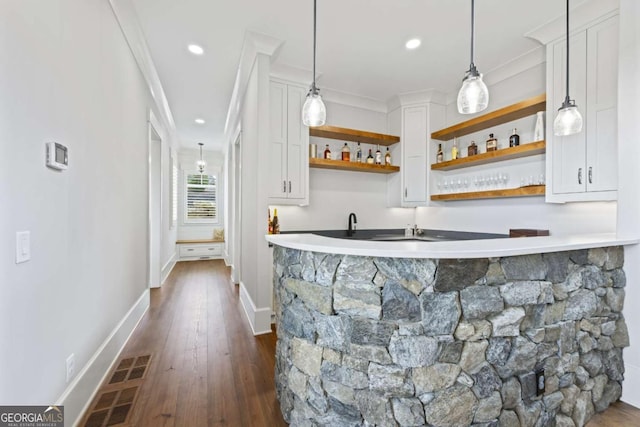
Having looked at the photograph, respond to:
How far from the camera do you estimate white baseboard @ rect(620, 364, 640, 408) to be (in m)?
1.86

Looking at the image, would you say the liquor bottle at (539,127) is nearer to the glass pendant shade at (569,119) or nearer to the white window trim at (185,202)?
the glass pendant shade at (569,119)

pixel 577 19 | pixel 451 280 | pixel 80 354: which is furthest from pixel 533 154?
pixel 80 354

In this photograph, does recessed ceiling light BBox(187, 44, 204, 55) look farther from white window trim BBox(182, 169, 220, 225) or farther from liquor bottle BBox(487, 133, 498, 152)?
white window trim BBox(182, 169, 220, 225)

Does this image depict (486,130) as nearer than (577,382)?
No

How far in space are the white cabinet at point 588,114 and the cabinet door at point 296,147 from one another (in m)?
2.44

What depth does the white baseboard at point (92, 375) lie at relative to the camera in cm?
162

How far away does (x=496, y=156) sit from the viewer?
9.98 ft

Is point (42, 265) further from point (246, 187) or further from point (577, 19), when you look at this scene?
point (577, 19)

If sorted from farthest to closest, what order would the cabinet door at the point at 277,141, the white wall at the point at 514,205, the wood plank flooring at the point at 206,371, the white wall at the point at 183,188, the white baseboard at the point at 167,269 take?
the white wall at the point at 183,188
the white baseboard at the point at 167,269
the cabinet door at the point at 277,141
the white wall at the point at 514,205
the wood plank flooring at the point at 206,371

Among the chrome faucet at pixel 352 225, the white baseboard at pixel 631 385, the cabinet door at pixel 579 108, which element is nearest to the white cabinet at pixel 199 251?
the chrome faucet at pixel 352 225

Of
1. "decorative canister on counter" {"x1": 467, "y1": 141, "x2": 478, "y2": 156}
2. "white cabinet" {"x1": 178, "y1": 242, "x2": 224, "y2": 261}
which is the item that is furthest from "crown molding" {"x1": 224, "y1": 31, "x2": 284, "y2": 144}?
"white cabinet" {"x1": 178, "y1": 242, "x2": 224, "y2": 261}

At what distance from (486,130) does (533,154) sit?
0.69m

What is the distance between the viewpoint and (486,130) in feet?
11.2

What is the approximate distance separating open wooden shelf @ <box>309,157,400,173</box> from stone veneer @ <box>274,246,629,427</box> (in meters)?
1.98
